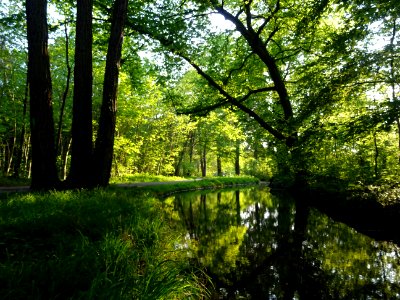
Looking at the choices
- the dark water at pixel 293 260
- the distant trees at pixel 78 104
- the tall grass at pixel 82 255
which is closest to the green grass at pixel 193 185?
the distant trees at pixel 78 104

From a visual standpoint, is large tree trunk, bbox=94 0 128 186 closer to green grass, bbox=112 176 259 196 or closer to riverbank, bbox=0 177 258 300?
riverbank, bbox=0 177 258 300

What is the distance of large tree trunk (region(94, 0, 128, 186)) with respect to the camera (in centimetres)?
843

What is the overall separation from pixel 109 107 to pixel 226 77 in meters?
9.61

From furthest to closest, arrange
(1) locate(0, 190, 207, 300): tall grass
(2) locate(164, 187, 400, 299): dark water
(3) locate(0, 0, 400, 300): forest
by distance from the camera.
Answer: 1. (2) locate(164, 187, 400, 299): dark water
2. (3) locate(0, 0, 400, 300): forest
3. (1) locate(0, 190, 207, 300): tall grass

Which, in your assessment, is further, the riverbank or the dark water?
the dark water

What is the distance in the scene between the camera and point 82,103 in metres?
8.19

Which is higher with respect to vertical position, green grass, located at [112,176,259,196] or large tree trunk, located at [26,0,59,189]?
large tree trunk, located at [26,0,59,189]

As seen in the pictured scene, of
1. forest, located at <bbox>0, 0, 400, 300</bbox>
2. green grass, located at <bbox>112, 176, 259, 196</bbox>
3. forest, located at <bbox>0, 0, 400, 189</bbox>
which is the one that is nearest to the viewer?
forest, located at <bbox>0, 0, 400, 300</bbox>

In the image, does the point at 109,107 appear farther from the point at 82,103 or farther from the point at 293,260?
the point at 293,260

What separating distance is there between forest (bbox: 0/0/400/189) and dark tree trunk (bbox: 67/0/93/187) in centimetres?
3

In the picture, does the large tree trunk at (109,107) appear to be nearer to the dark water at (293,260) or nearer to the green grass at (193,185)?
the dark water at (293,260)

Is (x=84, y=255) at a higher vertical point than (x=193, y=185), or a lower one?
higher

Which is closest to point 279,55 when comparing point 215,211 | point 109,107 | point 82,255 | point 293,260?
point 215,211

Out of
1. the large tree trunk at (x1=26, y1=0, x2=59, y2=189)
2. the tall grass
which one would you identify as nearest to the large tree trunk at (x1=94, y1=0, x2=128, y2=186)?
the large tree trunk at (x1=26, y1=0, x2=59, y2=189)
